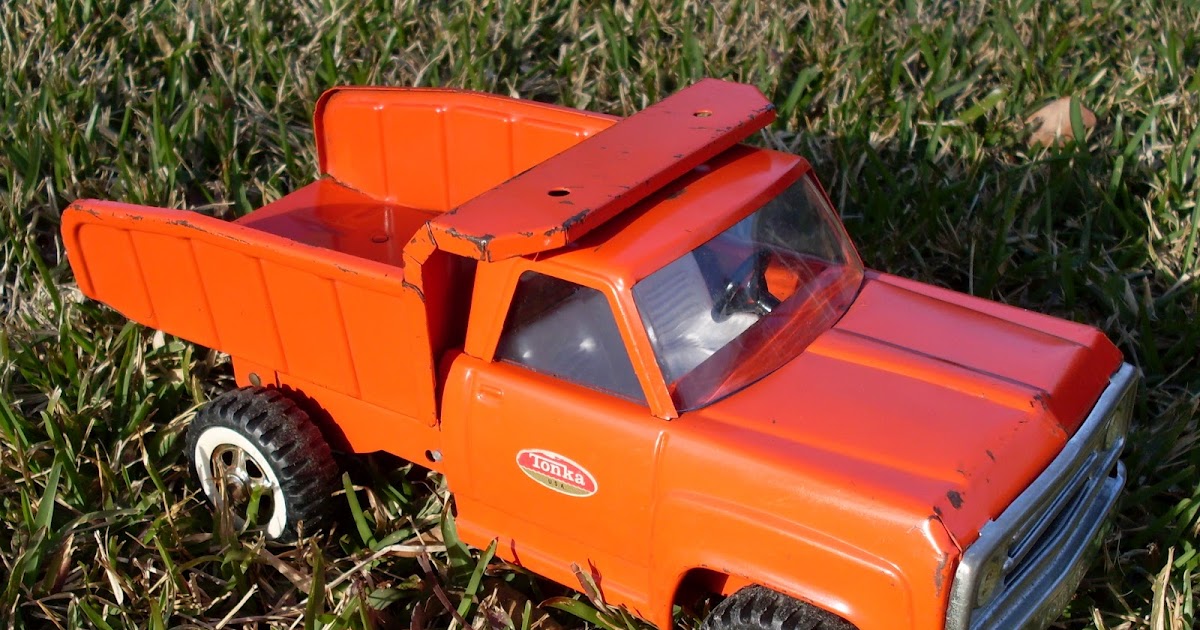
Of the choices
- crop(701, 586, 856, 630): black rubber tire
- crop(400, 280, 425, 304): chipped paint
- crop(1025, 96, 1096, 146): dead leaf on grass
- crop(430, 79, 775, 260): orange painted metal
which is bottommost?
crop(701, 586, 856, 630): black rubber tire

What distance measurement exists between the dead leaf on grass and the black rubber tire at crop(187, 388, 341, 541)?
137 inches

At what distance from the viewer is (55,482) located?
389 centimetres

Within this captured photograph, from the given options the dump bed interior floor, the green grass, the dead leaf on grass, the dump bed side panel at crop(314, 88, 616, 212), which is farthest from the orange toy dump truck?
the dead leaf on grass

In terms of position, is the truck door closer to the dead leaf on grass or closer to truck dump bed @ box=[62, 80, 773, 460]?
truck dump bed @ box=[62, 80, 773, 460]

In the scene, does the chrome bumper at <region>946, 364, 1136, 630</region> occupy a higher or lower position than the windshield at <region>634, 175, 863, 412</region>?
lower

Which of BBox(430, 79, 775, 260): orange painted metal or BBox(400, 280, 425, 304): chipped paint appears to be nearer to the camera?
BBox(430, 79, 775, 260): orange painted metal

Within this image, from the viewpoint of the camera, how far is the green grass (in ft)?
12.4

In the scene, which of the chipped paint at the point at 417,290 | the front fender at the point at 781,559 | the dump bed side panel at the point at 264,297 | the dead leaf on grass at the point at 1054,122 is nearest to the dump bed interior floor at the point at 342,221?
the dump bed side panel at the point at 264,297

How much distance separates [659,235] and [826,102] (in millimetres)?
2750

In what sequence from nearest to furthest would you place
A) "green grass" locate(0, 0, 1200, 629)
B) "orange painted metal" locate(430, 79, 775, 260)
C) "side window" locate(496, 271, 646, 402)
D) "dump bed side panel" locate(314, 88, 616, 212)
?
"orange painted metal" locate(430, 79, 775, 260)
"side window" locate(496, 271, 646, 402)
"green grass" locate(0, 0, 1200, 629)
"dump bed side panel" locate(314, 88, 616, 212)

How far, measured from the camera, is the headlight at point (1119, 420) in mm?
3369

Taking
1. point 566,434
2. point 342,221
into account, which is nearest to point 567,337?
point 566,434

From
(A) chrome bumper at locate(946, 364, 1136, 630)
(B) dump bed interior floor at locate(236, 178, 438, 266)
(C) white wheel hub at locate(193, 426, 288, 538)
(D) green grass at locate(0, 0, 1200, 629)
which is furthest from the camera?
(B) dump bed interior floor at locate(236, 178, 438, 266)

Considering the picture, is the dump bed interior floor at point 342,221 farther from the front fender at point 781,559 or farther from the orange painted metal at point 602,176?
the front fender at point 781,559
